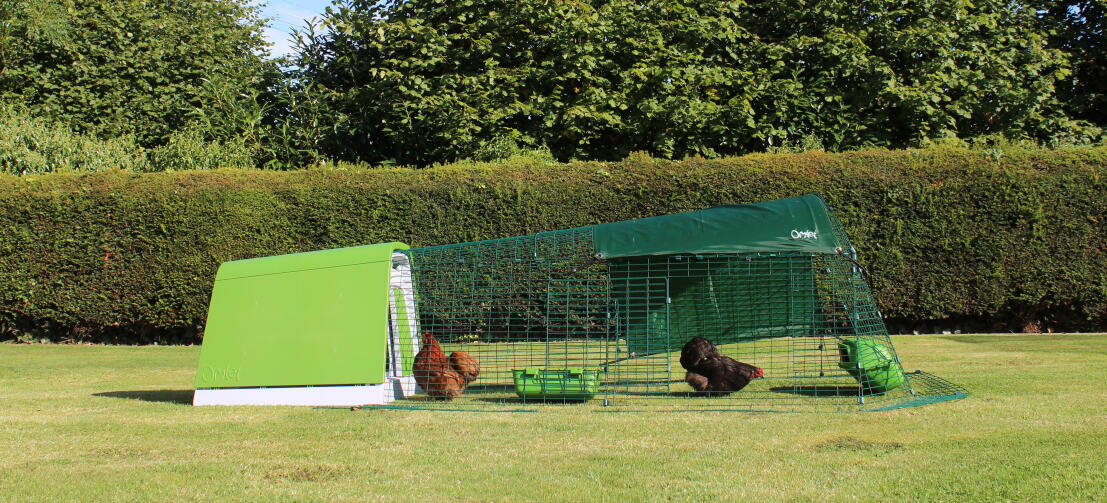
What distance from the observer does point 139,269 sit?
44.0 feet

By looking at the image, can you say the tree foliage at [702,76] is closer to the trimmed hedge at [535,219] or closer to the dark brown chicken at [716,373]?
the trimmed hedge at [535,219]

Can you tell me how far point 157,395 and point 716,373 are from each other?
5.22 m

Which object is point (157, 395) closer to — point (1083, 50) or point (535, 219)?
point (535, 219)

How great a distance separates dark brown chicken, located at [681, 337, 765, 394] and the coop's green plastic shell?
106 inches

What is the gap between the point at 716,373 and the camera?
6840 mm

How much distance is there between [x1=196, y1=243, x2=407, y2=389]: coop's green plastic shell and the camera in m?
6.67

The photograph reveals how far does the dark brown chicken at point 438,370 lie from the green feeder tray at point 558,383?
1.99 feet

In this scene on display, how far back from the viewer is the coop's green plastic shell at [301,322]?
21.9 feet

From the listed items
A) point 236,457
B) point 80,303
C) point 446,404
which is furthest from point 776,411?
point 80,303

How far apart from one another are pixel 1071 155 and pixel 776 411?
9577 mm

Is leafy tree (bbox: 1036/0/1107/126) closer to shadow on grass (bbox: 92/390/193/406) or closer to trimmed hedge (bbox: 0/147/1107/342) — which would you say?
trimmed hedge (bbox: 0/147/1107/342)

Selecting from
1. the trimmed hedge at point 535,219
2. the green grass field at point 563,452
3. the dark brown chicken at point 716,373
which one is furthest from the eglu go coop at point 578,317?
the trimmed hedge at point 535,219

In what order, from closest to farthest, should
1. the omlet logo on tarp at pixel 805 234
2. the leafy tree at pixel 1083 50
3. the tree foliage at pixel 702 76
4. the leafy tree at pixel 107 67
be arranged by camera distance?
the omlet logo on tarp at pixel 805 234
the tree foliage at pixel 702 76
the leafy tree at pixel 1083 50
the leafy tree at pixel 107 67

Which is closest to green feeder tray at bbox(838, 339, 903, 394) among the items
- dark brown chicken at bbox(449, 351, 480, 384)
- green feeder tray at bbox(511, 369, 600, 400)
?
green feeder tray at bbox(511, 369, 600, 400)
